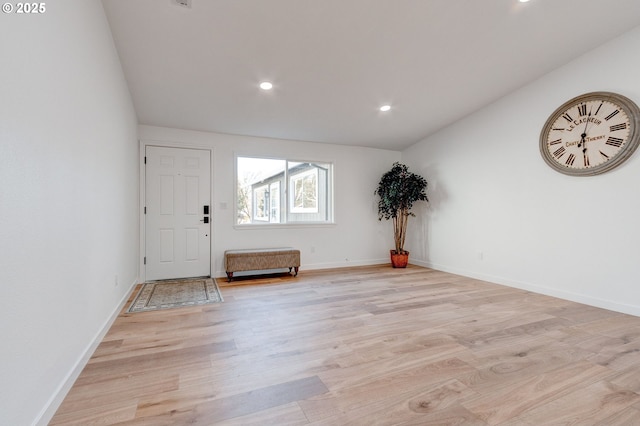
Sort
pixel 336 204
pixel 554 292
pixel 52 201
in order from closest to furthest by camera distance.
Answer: pixel 52 201 → pixel 554 292 → pixel 336 204

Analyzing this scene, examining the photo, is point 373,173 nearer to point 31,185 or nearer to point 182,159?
point 182,159

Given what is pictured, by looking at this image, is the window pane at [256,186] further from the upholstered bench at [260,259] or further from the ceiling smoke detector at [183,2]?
the ceiling smoke detector at [183,2]

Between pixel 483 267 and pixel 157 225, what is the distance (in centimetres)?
498

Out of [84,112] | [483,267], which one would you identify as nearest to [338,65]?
[84,112]

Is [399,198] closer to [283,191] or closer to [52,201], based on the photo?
[283,191]

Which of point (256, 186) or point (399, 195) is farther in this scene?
point (399, 195)

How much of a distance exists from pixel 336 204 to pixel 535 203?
3.04 m

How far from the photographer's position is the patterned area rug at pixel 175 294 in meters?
3.18

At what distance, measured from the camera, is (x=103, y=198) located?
236 centimetres

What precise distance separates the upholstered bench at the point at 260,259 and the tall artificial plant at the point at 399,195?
1.99 metres

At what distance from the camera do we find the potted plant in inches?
204

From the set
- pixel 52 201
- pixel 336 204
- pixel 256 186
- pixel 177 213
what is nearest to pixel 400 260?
pixel 336 204

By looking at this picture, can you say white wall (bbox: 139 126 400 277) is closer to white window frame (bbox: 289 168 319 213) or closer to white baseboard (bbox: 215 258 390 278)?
white baseboard (bbox: 215 258 390 278)

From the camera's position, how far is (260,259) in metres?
4.50
